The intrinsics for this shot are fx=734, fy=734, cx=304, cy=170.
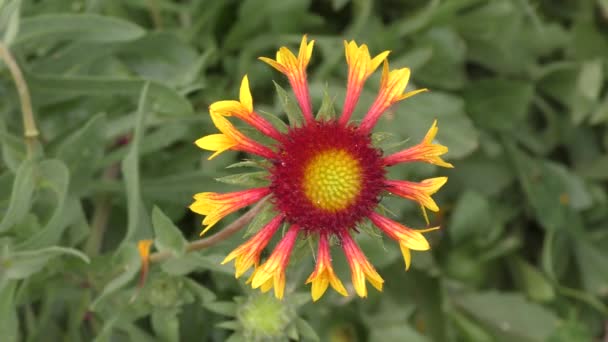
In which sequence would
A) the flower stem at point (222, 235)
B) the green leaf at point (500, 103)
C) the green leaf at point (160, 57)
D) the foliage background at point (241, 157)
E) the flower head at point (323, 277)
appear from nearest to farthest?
the flower head at point (323, 277) → the flower stem at point (222, 235) → the foliage background at point (241, 157) → the green leaf at point (160, 57) → the green leaf at point (500, 103)

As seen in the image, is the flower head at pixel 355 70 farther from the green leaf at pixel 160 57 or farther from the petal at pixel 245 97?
the green leaf at pixel 160 57

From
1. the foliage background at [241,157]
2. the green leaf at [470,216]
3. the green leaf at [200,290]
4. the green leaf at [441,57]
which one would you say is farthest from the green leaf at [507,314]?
the green leaf at [200,290]

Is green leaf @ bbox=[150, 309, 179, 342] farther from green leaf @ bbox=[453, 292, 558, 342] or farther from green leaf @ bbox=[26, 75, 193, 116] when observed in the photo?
green leaf @ bbox=[453, 292, 558, 342]

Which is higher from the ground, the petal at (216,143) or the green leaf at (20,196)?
the petal at (216,143)

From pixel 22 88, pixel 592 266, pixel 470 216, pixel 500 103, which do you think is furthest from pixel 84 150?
pixel 592 266

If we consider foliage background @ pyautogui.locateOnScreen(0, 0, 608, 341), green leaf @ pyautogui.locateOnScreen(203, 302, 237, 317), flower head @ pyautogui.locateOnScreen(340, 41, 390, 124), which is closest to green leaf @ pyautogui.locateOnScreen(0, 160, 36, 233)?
foliage background @ pyautogui.locateOnScreen(0, 0, 608, 341)

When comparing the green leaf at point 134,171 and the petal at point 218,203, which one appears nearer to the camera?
the petal at point 218,203

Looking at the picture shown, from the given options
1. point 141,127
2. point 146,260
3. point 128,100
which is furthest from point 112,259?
point 128,100
